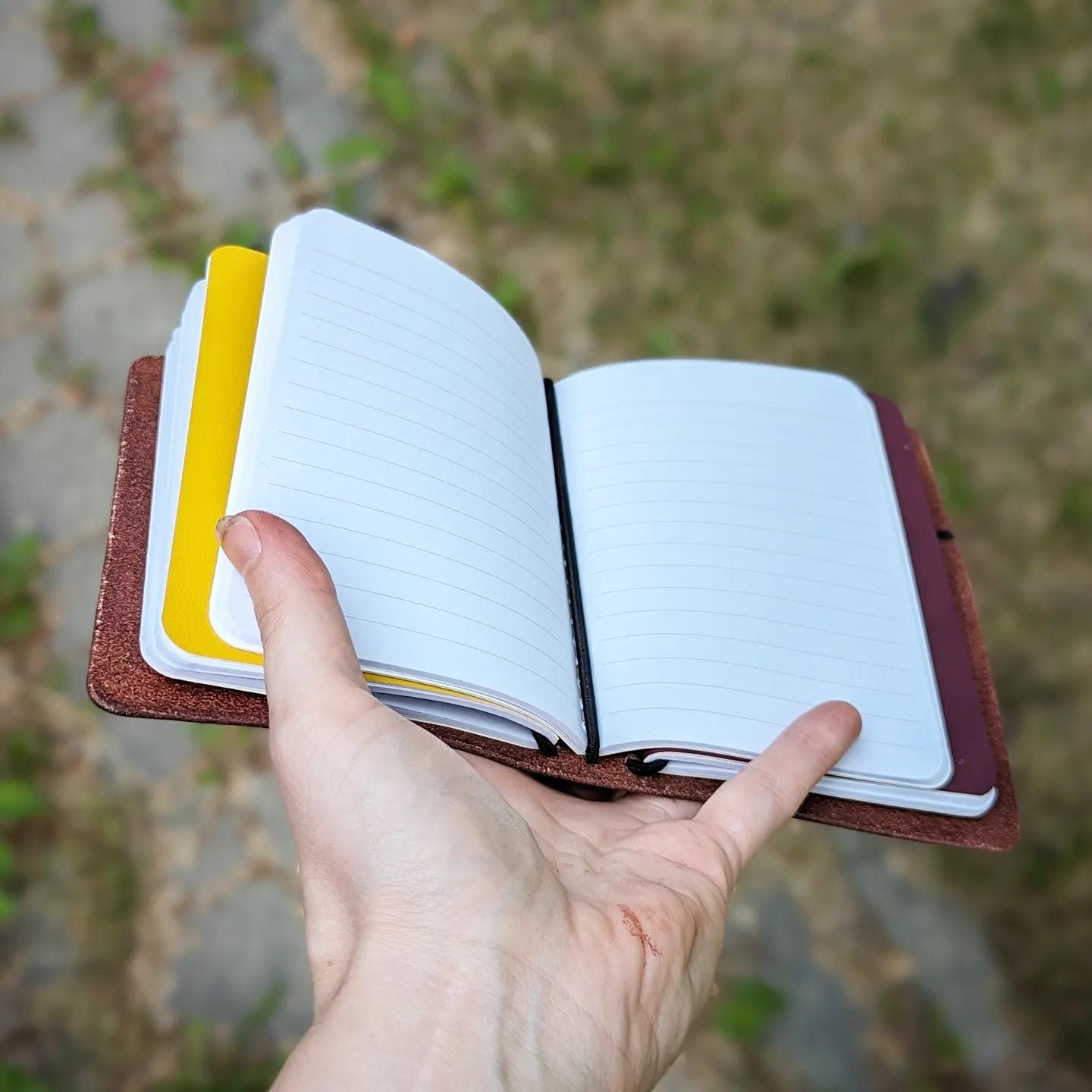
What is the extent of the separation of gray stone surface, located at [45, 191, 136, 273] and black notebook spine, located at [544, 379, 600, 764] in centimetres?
166

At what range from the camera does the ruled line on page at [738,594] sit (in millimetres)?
1413

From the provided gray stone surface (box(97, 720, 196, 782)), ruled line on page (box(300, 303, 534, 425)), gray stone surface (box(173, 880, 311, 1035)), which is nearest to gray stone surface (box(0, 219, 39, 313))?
gray stone surface (box(97, 720, 196, 782))

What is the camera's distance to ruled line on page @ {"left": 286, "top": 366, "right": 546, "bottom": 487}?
4.08ft

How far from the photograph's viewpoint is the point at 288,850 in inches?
84.9

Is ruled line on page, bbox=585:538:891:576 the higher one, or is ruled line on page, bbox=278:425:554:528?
ruled line on page, bbox=278:425:554:528

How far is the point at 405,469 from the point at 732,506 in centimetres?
52

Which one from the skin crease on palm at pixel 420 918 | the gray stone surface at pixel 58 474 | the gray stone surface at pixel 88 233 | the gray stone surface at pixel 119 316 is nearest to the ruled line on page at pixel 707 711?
the skin crease on palm at pixel 420 918

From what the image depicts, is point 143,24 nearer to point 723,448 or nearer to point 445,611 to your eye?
point 723,448

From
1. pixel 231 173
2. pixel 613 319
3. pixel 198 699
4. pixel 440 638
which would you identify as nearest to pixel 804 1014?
pixel 440 638

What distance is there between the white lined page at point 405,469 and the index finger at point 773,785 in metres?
0.22

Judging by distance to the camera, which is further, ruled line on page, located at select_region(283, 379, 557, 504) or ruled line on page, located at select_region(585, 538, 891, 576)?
ruled line on page, located at select_region(585, 538, 891, 576)

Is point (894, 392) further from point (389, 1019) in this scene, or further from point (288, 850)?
point (389, 1019)

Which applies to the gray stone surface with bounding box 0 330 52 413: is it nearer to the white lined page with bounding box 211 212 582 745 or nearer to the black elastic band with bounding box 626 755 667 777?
the white lined page with bounding box 211 212 582 745

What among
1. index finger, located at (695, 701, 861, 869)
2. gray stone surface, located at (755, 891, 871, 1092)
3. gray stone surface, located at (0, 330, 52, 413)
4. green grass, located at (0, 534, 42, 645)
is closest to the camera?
index finger, located at (695, 701, 861, 869)
